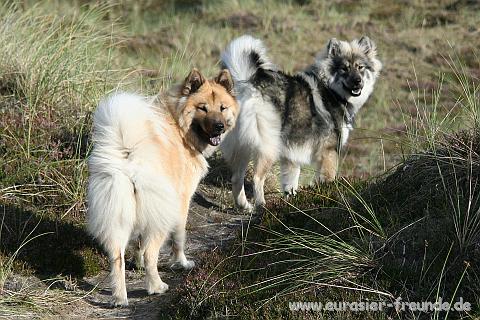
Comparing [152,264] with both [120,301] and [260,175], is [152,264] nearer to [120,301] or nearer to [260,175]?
[120,301]

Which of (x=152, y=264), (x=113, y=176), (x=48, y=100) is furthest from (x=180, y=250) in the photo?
(x=48, y=100)

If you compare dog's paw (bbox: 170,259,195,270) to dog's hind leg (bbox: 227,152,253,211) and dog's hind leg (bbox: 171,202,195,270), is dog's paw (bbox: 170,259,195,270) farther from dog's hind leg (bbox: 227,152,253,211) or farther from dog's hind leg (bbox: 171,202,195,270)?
dog's hind leg (bbox: 227,152,253,211)

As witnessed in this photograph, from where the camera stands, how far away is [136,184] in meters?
5.23

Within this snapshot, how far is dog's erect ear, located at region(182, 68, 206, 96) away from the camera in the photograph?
641 cm

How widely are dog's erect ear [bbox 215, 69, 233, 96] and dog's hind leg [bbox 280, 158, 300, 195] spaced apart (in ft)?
7.00

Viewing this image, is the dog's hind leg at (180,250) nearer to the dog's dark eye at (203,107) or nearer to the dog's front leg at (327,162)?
the dog's dark eye at (203,107)

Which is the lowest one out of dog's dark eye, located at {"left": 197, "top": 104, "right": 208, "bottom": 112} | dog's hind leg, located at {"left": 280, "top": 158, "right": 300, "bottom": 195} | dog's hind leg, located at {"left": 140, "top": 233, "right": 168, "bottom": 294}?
dog's hind leg, located at {"left": 280, "top": 158, "right": 300, "bottom": 195}

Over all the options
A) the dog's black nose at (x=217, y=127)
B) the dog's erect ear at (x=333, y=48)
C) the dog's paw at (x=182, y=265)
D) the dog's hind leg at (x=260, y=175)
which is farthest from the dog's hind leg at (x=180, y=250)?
the dog's erect ear at (x=333, y=48)

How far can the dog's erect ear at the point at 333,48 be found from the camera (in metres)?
9.02

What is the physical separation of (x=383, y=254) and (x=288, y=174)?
12.2 feet

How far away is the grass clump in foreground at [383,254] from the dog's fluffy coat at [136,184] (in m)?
0.47

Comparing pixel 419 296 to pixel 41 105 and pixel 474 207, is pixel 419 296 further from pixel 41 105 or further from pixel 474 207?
pixel 41 105

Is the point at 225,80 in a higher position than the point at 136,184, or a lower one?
higher

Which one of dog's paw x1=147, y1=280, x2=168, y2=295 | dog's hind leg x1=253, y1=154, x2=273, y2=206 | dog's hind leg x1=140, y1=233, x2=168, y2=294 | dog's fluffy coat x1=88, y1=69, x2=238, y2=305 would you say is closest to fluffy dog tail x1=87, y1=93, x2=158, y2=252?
dog's fluffy coat x1=88, y1=69, x2=238, y2=305
